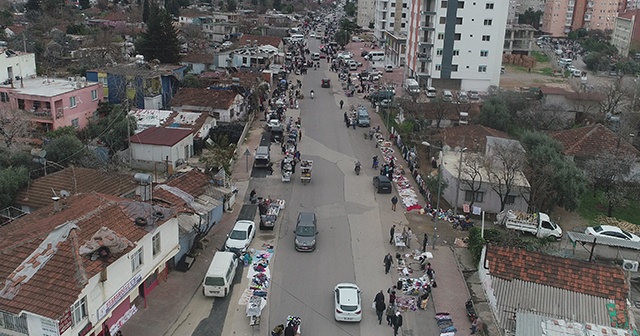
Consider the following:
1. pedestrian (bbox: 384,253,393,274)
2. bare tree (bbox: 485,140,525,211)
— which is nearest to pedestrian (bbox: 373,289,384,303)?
pedestrian (bbox: 384,253,393,274)

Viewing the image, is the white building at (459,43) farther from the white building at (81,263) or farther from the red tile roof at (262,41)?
the white building at (81,263)

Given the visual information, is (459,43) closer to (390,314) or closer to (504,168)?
(504,168)

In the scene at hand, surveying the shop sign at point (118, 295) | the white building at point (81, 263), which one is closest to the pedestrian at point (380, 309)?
the white building at point (81, 263)

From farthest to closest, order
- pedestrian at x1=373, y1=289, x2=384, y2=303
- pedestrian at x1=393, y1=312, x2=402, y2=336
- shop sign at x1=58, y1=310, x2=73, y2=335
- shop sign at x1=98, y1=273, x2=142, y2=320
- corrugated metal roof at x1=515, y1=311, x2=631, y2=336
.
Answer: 1. pedestrian at x1=373, y1=289, x2=384, y2=303
2. pedestrian at x1=393, y1=312, x2=402, y2=336
3. corrugated metal roof at x1=515, y1=311, x2=631, y2=336
4. shop sign at x1=98, y1=273, x2=142, y2=320
5. shop sign at x1=58, y1=310, x2=73, y2=335

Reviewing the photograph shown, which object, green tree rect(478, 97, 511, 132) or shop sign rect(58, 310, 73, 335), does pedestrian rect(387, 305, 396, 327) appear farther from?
green tree rect(478, 97, 511, 132)

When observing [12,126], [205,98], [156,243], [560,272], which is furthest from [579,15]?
[156,243]
